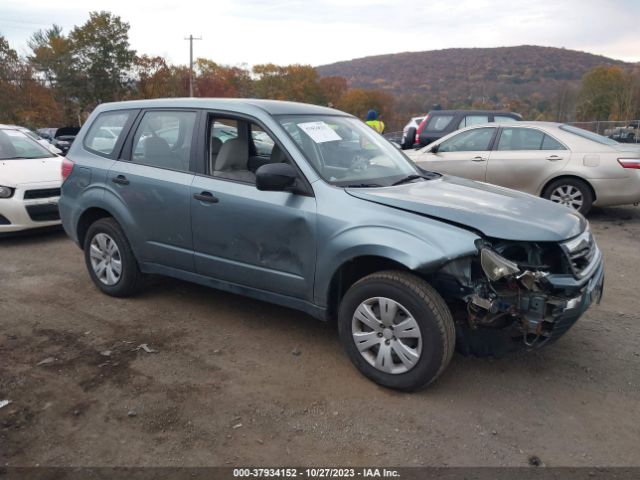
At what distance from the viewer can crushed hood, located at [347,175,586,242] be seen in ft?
10.6

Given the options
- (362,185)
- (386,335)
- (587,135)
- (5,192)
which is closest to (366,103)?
(587,135)

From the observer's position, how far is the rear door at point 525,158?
319 inches

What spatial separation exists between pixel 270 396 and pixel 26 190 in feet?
17.5

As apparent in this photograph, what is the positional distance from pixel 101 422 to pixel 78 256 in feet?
13.0

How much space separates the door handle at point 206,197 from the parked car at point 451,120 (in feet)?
29.8

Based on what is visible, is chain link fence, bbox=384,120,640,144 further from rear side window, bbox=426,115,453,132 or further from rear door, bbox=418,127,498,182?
rear door, bbox=418,127,498,182

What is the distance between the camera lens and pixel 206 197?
4.10 m

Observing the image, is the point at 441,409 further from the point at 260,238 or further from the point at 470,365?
the point at 260,238

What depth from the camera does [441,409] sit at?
3227 millimetres

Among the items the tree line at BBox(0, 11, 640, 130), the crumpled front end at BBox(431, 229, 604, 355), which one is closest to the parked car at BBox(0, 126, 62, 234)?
the crumpled front end at BBox(431, 229, 604, 355)

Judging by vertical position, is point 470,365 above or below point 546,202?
below

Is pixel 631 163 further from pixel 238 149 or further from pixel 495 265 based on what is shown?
pixel 238 149

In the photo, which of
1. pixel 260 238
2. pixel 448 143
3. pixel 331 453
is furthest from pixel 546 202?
pixel 448 143

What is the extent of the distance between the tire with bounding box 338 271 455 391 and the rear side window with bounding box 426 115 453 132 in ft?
32.4
